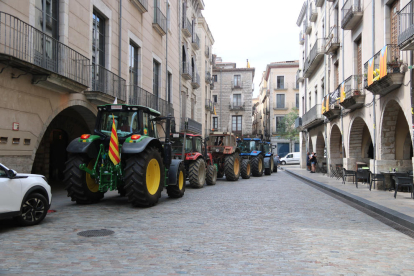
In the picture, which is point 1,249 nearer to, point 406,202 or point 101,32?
point 406,202

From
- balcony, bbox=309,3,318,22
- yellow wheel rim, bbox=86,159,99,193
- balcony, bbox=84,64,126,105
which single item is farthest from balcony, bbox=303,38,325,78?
yellow wheel rim, bbox=86,159,99,193

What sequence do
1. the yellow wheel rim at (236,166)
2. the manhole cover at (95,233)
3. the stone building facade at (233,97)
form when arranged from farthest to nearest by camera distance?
the stone building facade at (233,97) < the yellow wheel rim at (236,166) < the manhole cover at (95,233)

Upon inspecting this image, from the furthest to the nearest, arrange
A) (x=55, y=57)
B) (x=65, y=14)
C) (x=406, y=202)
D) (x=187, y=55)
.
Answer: (x=187, y=55), (x=65, y=14), (x=55, y=57), (x=406, y=202)

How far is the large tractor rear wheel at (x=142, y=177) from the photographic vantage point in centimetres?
845

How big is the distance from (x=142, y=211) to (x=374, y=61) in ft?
30.6

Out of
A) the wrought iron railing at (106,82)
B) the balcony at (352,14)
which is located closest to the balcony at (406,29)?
the balcony at (352,14)

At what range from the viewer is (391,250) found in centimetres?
530

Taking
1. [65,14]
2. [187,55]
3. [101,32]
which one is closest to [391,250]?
[65,14]

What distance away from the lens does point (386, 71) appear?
1123 centimetres

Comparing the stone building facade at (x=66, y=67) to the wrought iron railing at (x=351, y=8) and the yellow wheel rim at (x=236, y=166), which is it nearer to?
the yellow wheel rim at (x=236, y=166)

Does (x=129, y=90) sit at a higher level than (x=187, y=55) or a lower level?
lower

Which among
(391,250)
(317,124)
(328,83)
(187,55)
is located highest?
(187,55)

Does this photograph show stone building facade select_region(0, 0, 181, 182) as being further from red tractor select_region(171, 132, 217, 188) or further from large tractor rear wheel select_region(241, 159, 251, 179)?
large tractor rear wheel select_region(241, 159, 251, 179)

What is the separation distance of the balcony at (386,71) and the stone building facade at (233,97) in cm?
4151
